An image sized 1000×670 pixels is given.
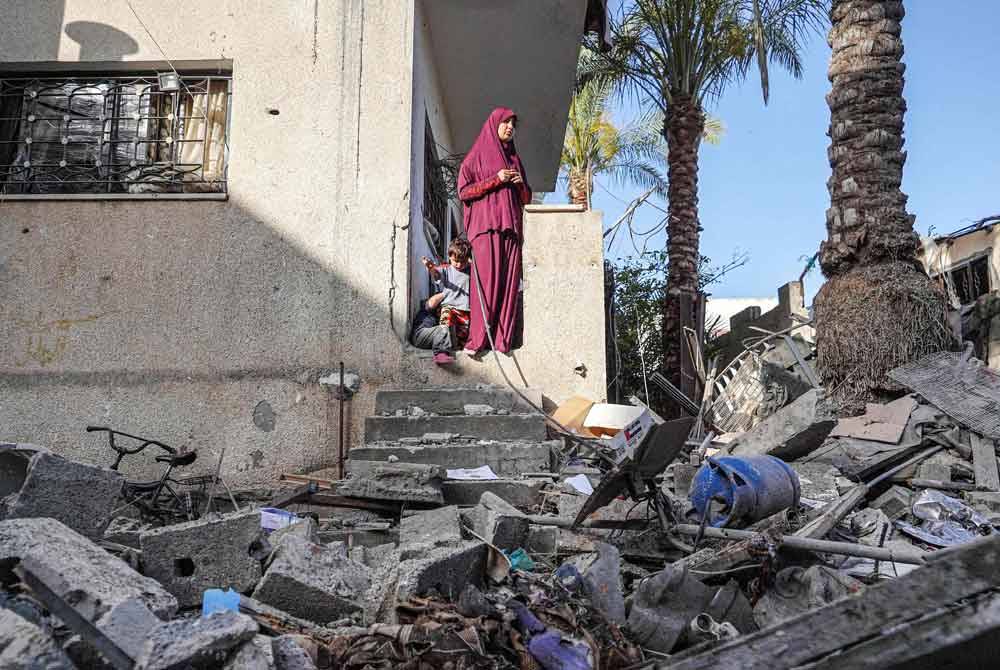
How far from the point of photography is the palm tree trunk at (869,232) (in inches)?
271

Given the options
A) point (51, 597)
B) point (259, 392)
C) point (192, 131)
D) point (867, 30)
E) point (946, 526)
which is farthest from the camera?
point (867, 30)

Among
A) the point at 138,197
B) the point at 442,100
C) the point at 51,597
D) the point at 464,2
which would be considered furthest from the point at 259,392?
the point at 442,100

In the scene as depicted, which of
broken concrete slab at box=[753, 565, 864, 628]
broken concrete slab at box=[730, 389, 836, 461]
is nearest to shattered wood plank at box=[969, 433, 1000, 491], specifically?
broken concrete slab at box=[730, 389, 836, 461]

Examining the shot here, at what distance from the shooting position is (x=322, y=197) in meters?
6.62

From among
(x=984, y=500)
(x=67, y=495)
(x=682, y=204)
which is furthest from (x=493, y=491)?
(x=682, y=204)

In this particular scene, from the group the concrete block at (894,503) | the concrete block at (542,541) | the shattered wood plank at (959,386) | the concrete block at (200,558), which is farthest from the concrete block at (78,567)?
the shattered wood plank at (959,386)

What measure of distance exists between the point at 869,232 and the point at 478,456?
183 inches

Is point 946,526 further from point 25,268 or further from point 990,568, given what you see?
point 25,268

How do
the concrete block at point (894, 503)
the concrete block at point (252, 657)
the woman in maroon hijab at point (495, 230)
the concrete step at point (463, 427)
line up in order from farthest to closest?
the woman in maroon hijab at point (495, 230) < the concrete step at point (463, 427) < the concrete block at point (894, 503) < the concrete block at point (252, 657)

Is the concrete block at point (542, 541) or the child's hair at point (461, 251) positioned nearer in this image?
the concrete block at point (542, 541)

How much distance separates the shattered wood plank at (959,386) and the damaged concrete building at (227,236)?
8.91ft

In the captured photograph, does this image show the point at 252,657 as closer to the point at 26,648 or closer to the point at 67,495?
the point at 26,648

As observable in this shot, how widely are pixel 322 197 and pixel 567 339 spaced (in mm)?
2478

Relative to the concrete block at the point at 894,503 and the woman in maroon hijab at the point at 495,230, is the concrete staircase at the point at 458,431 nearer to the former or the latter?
the woman in maroon hijab at the point at 495,230
